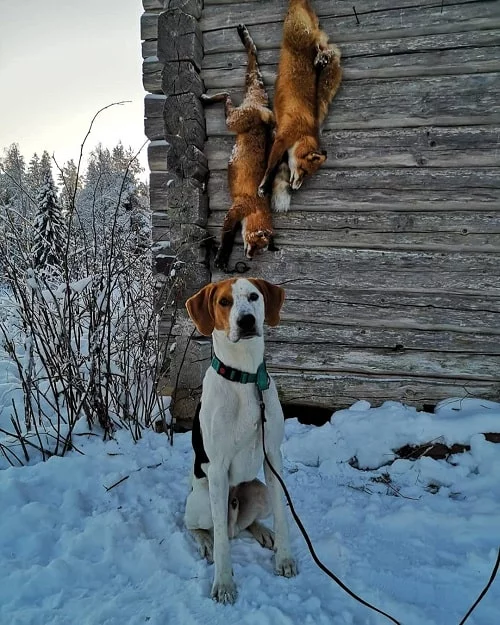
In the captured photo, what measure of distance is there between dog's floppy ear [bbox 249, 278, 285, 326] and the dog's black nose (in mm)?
209

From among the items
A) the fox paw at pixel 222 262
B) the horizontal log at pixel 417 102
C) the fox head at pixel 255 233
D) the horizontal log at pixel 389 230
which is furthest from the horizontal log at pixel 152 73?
the fox paw at pixel 222 262

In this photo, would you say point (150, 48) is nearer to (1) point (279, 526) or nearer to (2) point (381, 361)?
(2) point (381, 361)

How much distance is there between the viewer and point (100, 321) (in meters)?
3.08

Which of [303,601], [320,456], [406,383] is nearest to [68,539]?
[303,601]

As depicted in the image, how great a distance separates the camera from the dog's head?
5.78 feet

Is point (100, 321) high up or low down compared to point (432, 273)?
down

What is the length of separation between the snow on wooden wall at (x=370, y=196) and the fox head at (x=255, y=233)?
164mm

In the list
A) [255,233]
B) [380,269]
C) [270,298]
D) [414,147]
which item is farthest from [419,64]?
[270,298]

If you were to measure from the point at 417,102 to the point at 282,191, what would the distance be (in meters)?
1.30

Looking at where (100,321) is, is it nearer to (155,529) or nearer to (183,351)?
(183,351)

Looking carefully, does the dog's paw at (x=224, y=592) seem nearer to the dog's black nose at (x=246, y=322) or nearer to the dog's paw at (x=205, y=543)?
the dog's paw at (x=205, y=543)

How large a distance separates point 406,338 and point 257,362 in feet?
6.54

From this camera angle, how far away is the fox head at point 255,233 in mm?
3326

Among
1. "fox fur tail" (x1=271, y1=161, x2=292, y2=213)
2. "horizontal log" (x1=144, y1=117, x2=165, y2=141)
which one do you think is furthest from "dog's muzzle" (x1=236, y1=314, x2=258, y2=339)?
"horizontal log" (x1=144, y1=117, x2=165, y2=141)
